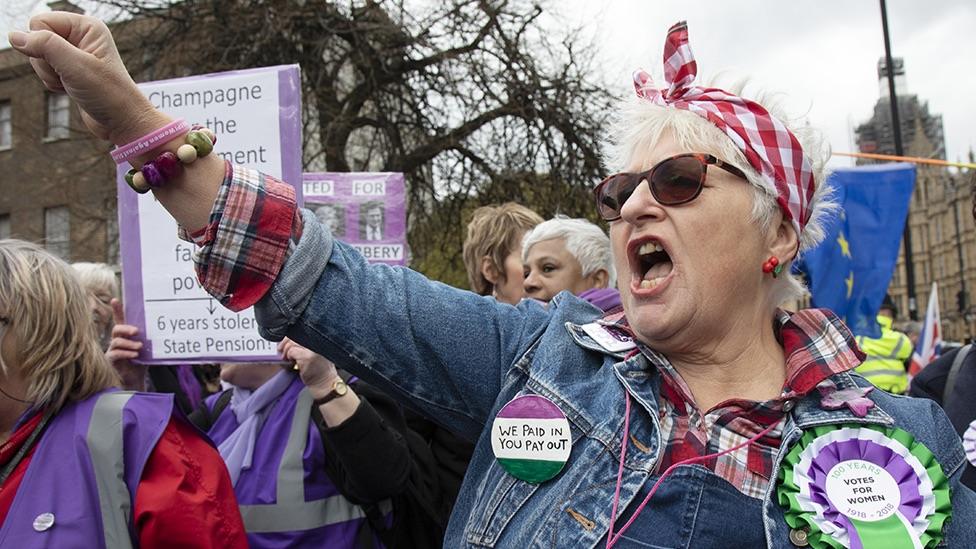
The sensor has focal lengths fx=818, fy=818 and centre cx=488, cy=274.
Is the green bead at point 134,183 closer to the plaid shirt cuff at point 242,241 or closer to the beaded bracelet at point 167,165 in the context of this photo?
the beaded bracelet at point 167,165

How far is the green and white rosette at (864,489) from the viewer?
53.3 inches

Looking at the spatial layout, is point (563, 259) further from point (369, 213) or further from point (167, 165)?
point (167, 165)

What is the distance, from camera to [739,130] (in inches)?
62.1

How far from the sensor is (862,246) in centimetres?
517

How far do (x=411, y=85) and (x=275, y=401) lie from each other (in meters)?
7.02

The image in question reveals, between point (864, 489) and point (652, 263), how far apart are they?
542mm

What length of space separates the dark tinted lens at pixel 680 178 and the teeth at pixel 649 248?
3.4 inches

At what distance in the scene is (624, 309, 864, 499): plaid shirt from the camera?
1.42 m

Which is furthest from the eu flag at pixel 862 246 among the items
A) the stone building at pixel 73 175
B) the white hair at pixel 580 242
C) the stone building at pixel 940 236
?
the stone building at pixel 940 236

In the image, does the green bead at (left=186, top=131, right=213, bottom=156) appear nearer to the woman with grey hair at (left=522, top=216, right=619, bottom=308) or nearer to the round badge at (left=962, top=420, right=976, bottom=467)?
the round badge at (left=962, top=420, right=976, bottom=467)

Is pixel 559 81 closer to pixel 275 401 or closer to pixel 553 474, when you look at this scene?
pixel 275 401

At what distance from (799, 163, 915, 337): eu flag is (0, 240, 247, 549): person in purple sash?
13.7ft

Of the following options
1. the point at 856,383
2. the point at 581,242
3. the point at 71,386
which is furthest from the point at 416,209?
the point at 856,383

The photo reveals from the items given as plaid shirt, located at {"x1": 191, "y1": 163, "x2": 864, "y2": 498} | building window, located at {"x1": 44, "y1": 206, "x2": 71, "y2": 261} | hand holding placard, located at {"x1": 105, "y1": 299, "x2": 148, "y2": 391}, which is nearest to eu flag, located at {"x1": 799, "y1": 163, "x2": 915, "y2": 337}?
plaid shirt, located at {"x1": 191, "y1": 163, "x2": 864, "y2": 498}
